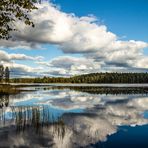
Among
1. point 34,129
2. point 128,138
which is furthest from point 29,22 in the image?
point 128,138

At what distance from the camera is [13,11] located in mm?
24547

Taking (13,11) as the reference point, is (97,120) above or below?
below

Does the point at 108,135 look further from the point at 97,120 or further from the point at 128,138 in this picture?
the point at 97,120

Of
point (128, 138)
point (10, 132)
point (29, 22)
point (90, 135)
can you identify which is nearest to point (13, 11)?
point (29, 22)

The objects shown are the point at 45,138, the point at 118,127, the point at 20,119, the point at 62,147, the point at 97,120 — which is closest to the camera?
the point at 62,147

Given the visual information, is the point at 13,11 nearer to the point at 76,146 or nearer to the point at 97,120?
the point at 76,146

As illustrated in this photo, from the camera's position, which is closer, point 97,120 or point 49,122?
point 49,122

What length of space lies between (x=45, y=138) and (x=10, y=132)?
355 cm

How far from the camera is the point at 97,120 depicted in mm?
32188

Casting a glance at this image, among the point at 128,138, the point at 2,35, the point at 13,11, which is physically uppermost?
the point at 13,11

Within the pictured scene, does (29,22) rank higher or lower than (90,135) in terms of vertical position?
higher

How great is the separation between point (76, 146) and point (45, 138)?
126 inches

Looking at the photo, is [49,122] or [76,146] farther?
[49,122]

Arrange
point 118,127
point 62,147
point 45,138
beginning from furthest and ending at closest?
1. point 118,127
2. point 45,138
3. point 62,147
